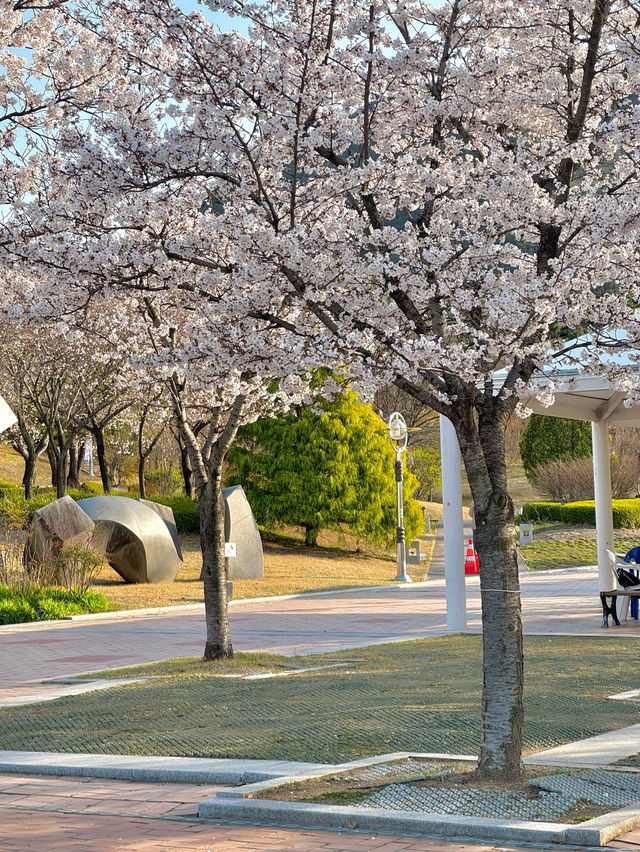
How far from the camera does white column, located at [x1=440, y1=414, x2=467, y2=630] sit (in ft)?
46.5

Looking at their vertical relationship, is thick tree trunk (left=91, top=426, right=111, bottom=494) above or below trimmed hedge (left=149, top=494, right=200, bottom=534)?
above

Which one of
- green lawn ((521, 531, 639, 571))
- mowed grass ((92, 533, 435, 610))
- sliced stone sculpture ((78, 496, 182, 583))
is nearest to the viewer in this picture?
mowed grass ((92, 533, 435, 610))

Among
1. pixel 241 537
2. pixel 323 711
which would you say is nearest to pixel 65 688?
pixel 323 711

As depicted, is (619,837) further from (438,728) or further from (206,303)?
(206,303)

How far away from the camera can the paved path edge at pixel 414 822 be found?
459cm

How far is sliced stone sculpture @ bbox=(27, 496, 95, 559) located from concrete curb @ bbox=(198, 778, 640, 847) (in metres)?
15.2

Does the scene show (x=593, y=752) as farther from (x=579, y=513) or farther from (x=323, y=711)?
(x=579, y=513)

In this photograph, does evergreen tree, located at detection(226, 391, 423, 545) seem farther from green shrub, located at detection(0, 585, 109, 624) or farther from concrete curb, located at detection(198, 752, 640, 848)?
concrete curb, located at detection(198, 752, 640, 848)

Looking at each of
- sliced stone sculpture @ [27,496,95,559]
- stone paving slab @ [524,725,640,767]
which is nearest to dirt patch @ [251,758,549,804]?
stone paving slab @ [524,725,640,767]

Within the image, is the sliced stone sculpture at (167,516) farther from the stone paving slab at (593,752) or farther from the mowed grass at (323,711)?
Result: the stone paving slab at (593,752)

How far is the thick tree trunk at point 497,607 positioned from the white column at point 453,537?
8385 millimetres

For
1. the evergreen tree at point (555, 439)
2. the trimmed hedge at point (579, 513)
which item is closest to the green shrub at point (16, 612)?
the trimmed hedge at point (579, 513)

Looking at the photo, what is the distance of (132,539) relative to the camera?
2248 centimetres

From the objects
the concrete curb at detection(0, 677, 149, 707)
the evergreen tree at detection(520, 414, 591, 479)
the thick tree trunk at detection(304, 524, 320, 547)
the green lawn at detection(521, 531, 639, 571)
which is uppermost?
the evergreen tree at detection(520, 414, 591, 479)
